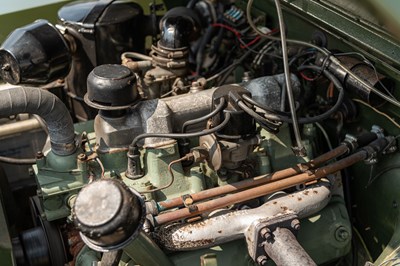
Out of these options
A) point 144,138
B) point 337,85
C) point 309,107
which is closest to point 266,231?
point 144,138

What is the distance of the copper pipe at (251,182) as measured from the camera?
1.78 metres

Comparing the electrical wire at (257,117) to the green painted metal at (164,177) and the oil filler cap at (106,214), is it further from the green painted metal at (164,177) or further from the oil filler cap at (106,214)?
the oil filler cap at (106,214)

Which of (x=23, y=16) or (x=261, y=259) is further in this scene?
(x=23, y=16)

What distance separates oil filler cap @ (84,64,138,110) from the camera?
183 centimetres

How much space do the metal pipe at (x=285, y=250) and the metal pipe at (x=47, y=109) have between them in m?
0.78

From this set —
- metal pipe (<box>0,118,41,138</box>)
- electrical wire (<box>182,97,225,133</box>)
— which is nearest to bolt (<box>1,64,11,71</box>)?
metal pipe (<box>0,118,41,138</box>)

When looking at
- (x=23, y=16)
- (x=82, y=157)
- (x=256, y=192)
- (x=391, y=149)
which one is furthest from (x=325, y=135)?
(x=23, y=16)

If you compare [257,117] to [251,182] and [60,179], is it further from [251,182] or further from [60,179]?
[60,179]

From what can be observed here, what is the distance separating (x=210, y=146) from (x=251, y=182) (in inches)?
7.5

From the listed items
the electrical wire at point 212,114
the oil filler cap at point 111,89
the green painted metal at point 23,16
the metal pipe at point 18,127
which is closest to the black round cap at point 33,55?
the metal pipe at point 18,127

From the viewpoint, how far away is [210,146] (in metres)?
1.89

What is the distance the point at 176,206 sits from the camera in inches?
70.1

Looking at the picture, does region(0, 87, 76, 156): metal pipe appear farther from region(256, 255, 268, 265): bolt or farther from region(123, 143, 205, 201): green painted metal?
region(256, 255, 268, 265): bolt

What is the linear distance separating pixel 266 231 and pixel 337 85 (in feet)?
2.30
